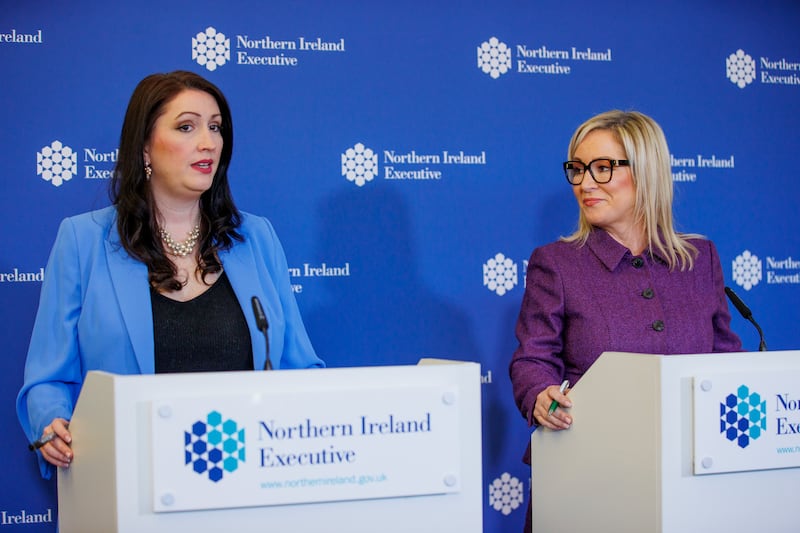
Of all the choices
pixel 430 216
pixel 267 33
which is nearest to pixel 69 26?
pixel 267 33

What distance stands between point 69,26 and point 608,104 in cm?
202

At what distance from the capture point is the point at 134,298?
222cm

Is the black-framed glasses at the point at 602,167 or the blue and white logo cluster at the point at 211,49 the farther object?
the blue and white logo cluster at the point at 211,49

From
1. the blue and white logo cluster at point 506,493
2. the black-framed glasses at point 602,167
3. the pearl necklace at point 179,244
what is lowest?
the blue and white logo cluster at point 506,493

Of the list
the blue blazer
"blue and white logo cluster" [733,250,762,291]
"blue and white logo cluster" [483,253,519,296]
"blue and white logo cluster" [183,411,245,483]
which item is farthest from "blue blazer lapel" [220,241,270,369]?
"blue and white logo cluster" [733,250,762,291]

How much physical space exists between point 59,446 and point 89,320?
387mm

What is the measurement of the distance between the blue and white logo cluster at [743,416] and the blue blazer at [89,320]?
3.44 ft

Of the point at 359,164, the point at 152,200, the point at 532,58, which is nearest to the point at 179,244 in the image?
the point at 152,200

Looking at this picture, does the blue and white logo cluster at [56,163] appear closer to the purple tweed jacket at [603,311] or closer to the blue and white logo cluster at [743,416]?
the purple tweed jacket at [603,311]

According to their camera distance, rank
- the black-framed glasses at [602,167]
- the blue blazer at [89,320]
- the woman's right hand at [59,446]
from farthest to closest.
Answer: the black-framed glasses at [602,167]
the blue blazer at [89,320]
the woman's right hand at [59,446]

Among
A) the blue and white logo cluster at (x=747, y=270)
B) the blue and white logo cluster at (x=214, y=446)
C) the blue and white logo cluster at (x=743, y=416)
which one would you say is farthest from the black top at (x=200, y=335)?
the blue and white logo cluster at (x=747, y=270)

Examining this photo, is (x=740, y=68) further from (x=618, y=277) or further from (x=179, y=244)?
(x=179, y=244)

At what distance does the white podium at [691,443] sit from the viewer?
74.6 inches

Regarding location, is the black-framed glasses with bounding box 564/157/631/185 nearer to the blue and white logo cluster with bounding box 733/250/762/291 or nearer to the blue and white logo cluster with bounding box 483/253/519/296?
the blue and white logo cluster with bounding box 483/253/519/296
